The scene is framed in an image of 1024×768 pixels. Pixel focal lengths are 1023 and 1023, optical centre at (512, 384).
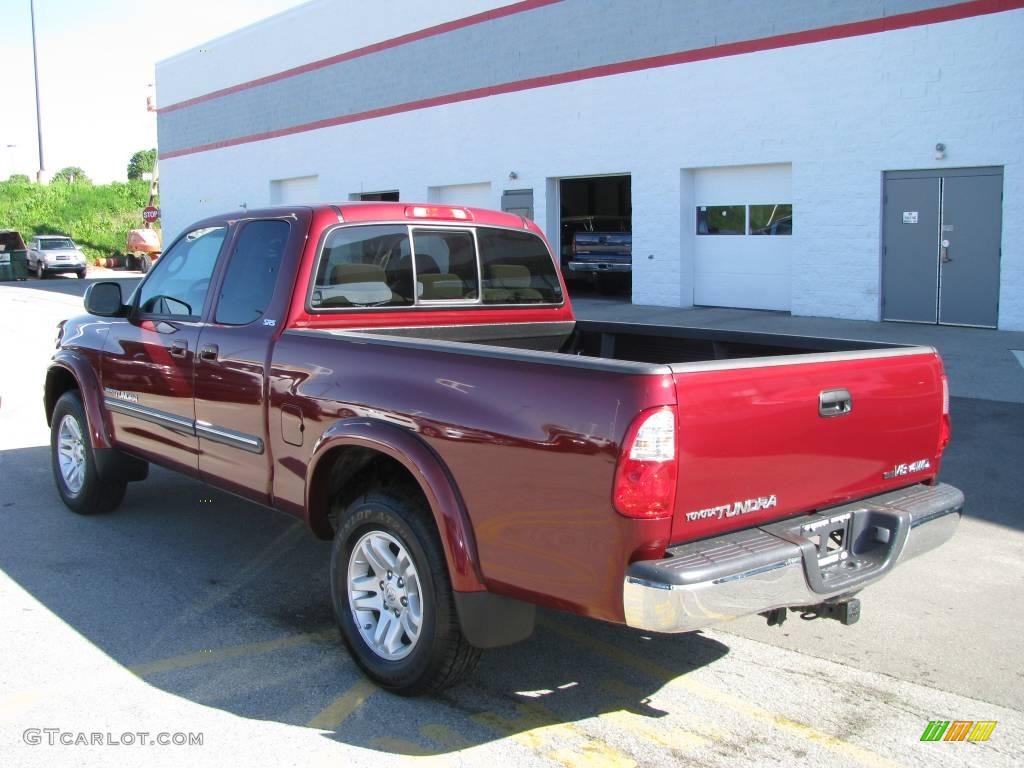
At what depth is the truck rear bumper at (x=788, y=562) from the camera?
3.23 m

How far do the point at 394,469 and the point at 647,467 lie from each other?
4.73 ft

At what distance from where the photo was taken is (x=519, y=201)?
2284 centimetres

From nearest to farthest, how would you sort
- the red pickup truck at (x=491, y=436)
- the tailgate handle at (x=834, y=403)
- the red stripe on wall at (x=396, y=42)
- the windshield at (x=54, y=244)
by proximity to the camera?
the red pickup truck at (x=491, y=436) → the tailgate handle at (x=834, y=403) → the red stripe on wall at (x=396, y=42) → the windshield at (x=54, y=244)

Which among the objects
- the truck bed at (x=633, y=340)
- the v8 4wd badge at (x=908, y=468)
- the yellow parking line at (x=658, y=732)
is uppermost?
the truck bed at (x=633, y=340)

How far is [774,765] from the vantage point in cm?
356

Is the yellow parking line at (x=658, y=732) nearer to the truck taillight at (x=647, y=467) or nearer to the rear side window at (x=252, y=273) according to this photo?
the truck taillight at (x=647, y=467)

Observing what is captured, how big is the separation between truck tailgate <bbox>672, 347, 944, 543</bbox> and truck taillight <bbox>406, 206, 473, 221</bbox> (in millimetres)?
2433

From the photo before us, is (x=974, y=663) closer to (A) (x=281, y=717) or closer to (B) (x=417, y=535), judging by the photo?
(B) (x=417, y=535)

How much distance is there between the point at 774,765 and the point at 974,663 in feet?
4.67

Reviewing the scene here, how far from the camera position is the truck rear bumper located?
323 centimetres

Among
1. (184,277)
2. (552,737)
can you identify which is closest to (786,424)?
(552,737)

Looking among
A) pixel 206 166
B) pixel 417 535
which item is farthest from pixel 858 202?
pixel 206 166

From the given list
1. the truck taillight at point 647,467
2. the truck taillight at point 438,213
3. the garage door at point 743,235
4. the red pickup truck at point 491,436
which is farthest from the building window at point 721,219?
the truck taillight at point 647,467

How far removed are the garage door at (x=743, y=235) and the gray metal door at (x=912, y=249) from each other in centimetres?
199
